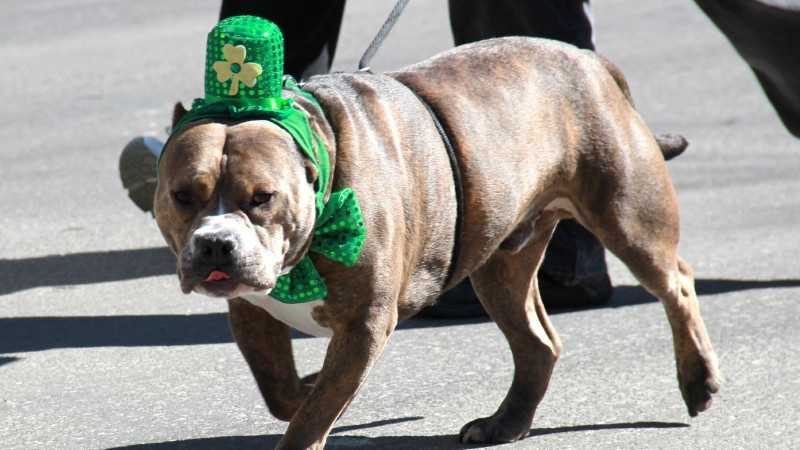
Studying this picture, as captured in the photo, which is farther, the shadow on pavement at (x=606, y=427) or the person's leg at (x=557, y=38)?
the person's leg at (x=557, y=38)

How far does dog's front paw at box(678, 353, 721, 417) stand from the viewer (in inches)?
167

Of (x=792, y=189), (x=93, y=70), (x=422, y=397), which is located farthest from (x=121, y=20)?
(x=422, y=397)

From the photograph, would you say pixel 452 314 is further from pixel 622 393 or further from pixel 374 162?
pixel 374 162

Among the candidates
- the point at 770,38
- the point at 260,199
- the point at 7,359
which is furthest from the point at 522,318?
the point at 7,359

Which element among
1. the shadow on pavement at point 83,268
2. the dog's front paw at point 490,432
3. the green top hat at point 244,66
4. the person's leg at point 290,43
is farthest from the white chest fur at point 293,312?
the shadow on pavement at point 83,268

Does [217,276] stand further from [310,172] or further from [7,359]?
[7,359]

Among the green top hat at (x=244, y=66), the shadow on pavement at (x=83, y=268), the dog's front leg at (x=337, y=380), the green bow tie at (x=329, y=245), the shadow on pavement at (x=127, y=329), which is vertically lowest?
the shadow on pavement at (x=83, y=268)

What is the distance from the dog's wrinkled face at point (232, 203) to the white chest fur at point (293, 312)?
22 centimetres

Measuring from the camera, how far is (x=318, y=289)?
11.4 ft

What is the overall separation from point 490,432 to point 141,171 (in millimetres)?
2525

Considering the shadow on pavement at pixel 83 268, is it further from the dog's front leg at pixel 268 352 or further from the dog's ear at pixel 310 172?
the dog's ear at pixel 310 172

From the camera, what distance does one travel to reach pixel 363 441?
4191 mm

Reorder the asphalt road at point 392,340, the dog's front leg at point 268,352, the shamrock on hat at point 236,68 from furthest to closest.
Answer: the asphalt road at point 392,340 < the dog's front leg at point 268,352 < the shamrock on hat at point 236,68

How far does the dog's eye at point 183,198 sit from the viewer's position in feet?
10.7
